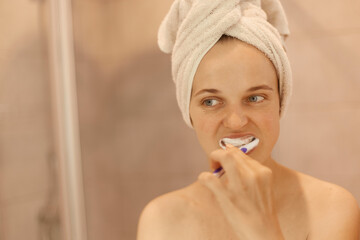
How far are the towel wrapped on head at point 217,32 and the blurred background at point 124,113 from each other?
1.37 feet

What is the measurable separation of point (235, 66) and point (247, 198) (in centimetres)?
26

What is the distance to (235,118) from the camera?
0.64 metres

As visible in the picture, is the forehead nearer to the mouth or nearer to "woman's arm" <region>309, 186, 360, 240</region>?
the mouth

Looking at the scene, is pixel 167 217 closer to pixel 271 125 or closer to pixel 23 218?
pixel 271 125

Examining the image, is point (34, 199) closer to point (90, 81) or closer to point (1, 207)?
point (1, 207)

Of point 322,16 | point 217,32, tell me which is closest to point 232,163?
point 217,32

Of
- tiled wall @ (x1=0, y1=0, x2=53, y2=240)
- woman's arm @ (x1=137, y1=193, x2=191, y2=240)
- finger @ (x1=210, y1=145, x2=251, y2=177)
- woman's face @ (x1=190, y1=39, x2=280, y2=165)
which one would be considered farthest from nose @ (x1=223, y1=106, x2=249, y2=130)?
tiled wall @ (x1=0, y1=0, x2=53, y2=240)

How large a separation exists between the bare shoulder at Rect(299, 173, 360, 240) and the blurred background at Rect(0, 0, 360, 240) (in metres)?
0.40

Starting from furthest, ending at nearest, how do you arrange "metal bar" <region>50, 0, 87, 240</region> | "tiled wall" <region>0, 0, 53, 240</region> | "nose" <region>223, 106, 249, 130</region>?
"metal bar" <region>50, 0, 87, 240</region>, "tiled wall" <region>0, 0, 53, 240</region>, "nose" <region>223, 106, 249, 130</region>

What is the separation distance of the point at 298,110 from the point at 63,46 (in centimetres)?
77

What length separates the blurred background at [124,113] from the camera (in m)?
1.05

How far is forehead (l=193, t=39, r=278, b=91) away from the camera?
65 centimetres

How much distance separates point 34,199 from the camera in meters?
1.09

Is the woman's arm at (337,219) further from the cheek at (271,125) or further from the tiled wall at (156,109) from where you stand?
the tiled wall at (156,109)
